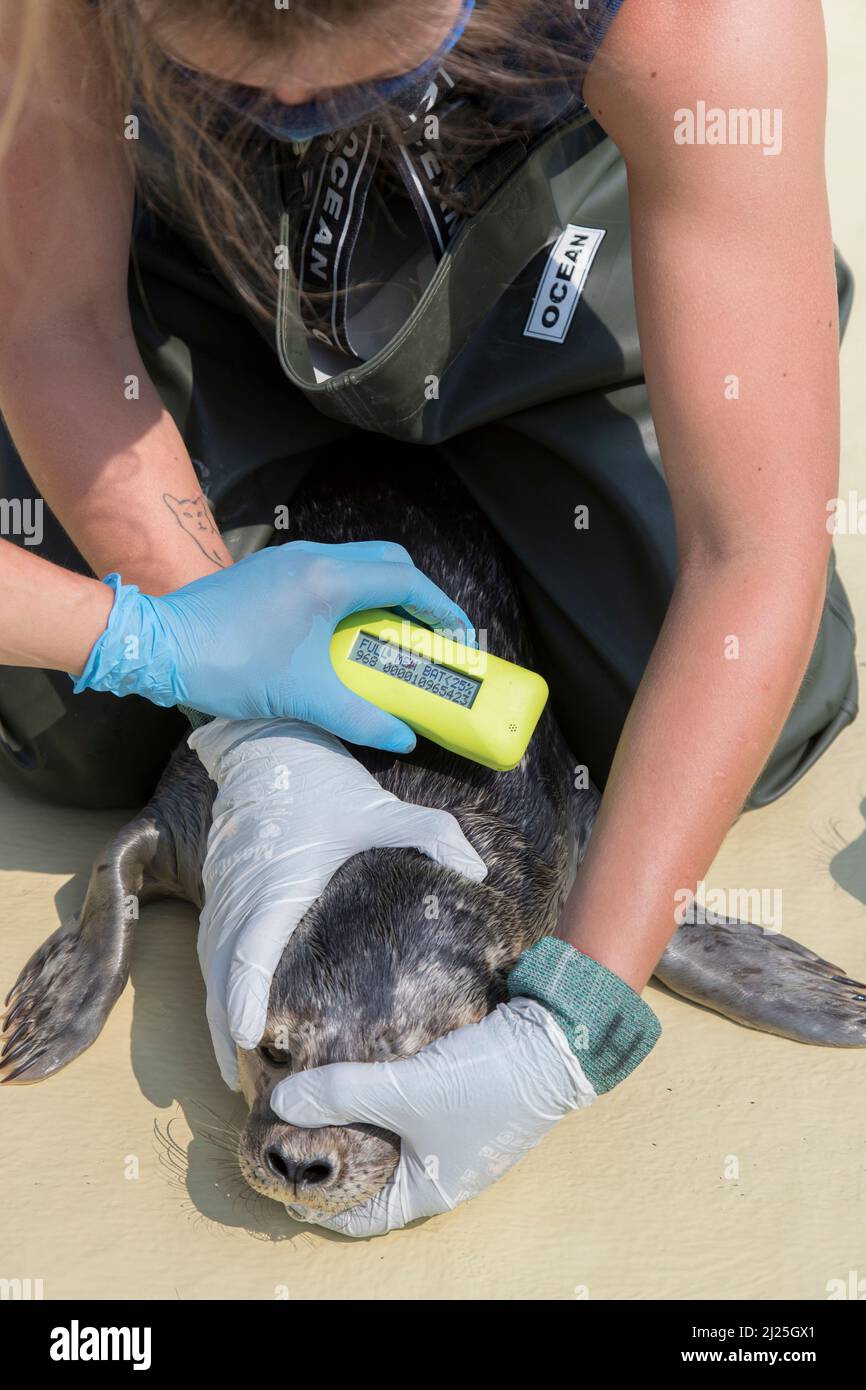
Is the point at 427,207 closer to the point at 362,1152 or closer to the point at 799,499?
the point at 799,499

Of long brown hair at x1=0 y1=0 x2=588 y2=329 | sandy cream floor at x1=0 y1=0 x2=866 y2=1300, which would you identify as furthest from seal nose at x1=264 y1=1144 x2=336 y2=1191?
long brown hair at x1=0 y1=0 x2=588 y2=329

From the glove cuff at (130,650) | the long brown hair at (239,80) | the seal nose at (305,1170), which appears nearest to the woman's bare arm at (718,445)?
the long brown hair at (239,80)

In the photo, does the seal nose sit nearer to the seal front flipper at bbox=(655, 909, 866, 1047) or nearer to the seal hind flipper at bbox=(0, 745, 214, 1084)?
the seal hind flipper at bbox=(0, 745, 214, 1084)

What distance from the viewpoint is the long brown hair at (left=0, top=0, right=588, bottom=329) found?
5.78 ft

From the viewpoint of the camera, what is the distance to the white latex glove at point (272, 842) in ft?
7.73

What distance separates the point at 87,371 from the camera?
2.86 metres

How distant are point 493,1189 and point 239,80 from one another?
1.75m

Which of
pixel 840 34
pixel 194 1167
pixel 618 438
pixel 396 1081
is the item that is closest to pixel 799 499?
pixel 618 438

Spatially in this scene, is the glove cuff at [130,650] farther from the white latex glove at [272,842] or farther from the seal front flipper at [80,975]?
the seal front flipper at [80,975]

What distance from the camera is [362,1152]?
7.31 ft

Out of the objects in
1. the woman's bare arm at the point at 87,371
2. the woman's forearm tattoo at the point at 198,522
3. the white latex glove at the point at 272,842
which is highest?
the woman's bare arm at the point at 87,371

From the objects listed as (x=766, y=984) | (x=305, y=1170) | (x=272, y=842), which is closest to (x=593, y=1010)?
(x=305, y=1170)

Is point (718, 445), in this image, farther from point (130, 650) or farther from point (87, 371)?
point (87, 371)

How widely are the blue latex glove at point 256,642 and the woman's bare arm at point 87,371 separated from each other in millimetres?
269
